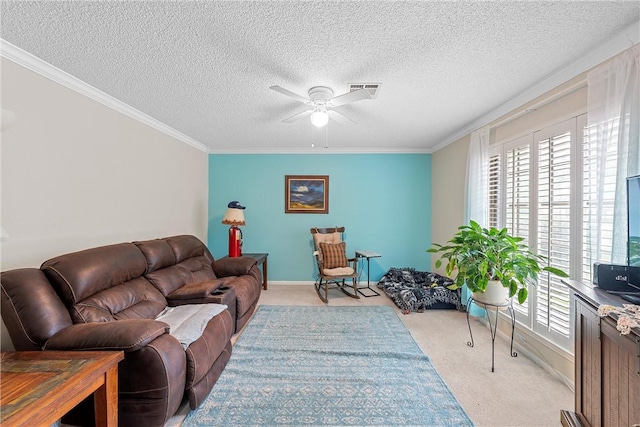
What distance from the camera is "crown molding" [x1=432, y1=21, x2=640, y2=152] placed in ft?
5.12

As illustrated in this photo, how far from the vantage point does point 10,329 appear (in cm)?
147

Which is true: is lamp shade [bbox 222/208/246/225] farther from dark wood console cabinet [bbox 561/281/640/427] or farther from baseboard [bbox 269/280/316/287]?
dark wood console cabinet [bbox 561/281/640/427]

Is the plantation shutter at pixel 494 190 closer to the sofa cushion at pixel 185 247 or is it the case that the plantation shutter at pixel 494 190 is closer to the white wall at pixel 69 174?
the sofa cushion at pixel 185 247

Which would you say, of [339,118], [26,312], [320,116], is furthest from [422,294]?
[26,312]

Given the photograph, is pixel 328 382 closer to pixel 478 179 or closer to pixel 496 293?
pixel 496 293

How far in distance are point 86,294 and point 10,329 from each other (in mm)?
Result: 369

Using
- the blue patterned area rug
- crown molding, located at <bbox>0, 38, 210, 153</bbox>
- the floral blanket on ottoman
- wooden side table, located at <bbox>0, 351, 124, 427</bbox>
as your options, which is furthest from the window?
crown molding, located at <bbox>0, 38, 210, 153</bbox>

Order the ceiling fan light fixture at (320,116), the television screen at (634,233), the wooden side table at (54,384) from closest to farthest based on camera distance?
1. the wooden side table at (54,384)
2. the television screen at (634,233)
3. the ceiling fan light fixture at (320,116)

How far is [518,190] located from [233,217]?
147 inches

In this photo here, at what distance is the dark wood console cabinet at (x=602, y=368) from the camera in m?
1.00

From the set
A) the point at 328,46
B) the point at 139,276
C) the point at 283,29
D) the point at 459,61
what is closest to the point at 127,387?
the point at 139,276

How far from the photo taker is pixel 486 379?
2.07 m

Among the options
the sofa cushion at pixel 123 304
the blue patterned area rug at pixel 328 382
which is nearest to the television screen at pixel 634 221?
the blue patterned area rug at pixel 328 382

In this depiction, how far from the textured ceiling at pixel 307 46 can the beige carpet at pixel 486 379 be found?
247cm
